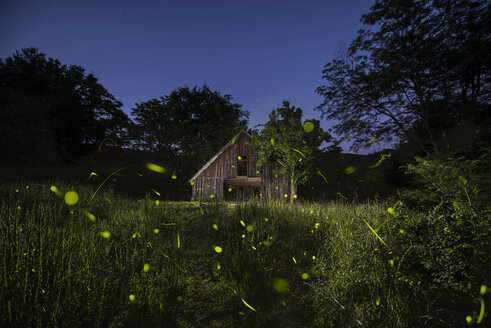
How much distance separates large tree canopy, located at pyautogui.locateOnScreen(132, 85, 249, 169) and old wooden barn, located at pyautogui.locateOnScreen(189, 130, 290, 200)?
936 cm

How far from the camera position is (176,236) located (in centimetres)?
445

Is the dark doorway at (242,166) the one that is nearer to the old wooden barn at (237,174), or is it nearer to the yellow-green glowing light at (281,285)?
the old wooden barn at (237,174)

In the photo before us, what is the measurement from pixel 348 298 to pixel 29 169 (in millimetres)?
26051

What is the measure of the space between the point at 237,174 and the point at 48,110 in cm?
2068

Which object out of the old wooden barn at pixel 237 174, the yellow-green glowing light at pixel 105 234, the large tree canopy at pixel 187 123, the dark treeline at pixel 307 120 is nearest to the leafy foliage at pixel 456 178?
the dark treeline at pixel 307 120

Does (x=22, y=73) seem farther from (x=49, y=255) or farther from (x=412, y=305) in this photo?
(x=412, y=305)

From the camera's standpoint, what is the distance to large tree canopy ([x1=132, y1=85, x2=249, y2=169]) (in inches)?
1077

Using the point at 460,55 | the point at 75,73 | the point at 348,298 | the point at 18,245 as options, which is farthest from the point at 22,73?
the point at 460,55

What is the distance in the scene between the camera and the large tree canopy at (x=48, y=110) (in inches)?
671

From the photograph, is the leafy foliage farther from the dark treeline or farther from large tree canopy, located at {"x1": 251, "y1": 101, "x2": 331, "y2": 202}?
large tree canopy, located at {"x1": 251, "y1": 101, "x2": 331, "y2": 202}

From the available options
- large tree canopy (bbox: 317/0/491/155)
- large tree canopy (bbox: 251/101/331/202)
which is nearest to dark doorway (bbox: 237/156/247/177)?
large tree canopy (bbox: 251/101/331/202)

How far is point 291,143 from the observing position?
13.9 meters

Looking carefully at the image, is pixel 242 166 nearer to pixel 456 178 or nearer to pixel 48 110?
pixel 456 178

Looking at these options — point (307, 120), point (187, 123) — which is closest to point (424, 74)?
point (307, 120)
